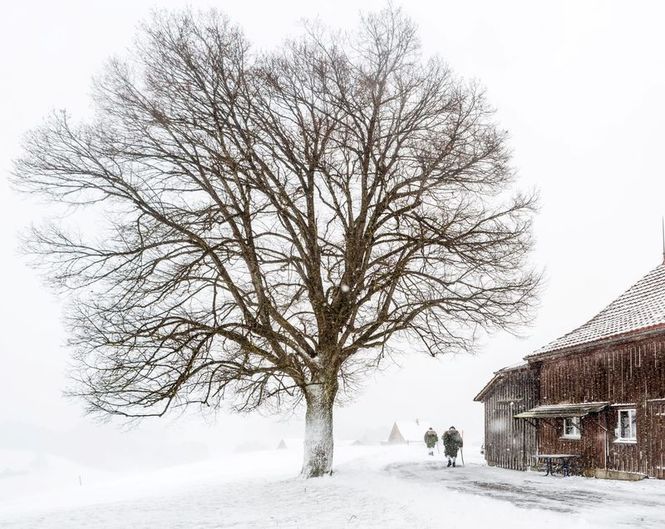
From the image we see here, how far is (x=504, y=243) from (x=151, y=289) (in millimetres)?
9997

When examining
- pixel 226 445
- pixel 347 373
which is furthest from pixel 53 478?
pixel 347 373

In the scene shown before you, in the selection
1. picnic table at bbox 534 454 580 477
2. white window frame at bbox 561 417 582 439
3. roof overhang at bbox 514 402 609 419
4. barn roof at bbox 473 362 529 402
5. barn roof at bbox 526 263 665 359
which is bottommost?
picnic table at bbox 534 454 580 477

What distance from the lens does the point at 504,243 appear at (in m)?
19.0

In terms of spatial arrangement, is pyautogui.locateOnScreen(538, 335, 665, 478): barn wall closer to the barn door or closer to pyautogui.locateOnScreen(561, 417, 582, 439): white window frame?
the barn door

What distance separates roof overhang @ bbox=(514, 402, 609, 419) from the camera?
2136 centimetres

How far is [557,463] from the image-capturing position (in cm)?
2422

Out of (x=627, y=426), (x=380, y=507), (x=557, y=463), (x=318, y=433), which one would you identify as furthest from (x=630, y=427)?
(x=380, y=507)

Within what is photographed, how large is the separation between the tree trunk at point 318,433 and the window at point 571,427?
Answer: 8971 mm

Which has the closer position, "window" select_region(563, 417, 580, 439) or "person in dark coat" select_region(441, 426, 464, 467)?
"window" select_region(563, 417, 580, 439)

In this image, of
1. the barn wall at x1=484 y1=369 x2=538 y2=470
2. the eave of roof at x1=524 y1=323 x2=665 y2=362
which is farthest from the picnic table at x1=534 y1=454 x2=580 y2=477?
the eave of roof at x1=524 y1=323 x2=665 y2=362

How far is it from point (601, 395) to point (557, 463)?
383 cm

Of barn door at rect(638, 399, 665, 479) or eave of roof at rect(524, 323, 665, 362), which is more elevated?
eave of roof at rect(524, 323, 665, 362)

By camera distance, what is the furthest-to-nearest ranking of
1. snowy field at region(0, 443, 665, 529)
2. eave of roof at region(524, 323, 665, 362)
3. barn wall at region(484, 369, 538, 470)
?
barn wall at region(484, 369, 538, 470)
eave of roof at region(524, 323, 665, 362)
snowy field at region(0, 443, 665, 529)

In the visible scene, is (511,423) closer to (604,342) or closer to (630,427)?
(630,427)
